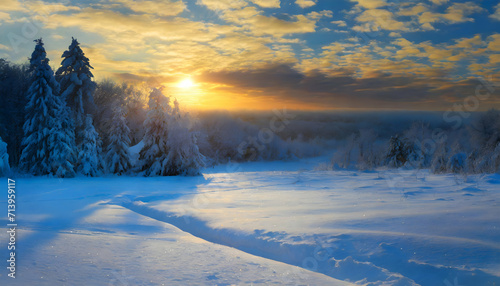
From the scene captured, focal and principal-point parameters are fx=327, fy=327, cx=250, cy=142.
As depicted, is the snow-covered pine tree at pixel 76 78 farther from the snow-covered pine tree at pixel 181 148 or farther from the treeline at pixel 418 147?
the treeline at pixel 418 147

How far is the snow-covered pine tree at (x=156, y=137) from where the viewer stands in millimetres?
22672

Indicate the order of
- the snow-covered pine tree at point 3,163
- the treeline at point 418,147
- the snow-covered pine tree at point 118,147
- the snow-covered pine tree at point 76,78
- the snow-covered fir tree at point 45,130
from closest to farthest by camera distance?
1. the treeline at point 418,147
2. the snow-covered pine tree at point 3,163
3. the snow-covered fir tree at point 45,130
4. the snow-covered pine tree at point 118,147
5. the snow-covered pine tree at point 76,78

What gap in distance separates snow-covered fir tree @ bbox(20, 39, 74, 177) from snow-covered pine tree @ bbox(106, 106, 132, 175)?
256cm

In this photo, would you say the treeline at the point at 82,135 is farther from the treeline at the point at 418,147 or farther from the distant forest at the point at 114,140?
the treeline at the point at 418,147

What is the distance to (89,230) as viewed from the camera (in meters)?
6.70

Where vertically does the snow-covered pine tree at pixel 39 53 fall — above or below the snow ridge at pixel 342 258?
above

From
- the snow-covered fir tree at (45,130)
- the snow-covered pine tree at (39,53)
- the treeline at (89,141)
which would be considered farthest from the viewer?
the snow-covered pine tree at (39,53)

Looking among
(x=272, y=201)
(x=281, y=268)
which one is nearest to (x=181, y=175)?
(x=272, y=201)

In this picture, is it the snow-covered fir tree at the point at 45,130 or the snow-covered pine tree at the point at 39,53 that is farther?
the snow-covered pine tree at the point at 39,53

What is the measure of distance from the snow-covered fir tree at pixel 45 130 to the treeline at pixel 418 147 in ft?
61.2

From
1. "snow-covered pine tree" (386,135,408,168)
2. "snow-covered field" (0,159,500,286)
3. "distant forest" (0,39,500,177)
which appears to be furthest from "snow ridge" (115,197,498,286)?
"snow-covered pine tree" (386,135,408,168)

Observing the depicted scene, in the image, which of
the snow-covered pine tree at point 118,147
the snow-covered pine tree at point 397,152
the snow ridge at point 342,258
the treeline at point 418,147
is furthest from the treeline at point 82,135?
the snow-covered pine tree at point 397,152

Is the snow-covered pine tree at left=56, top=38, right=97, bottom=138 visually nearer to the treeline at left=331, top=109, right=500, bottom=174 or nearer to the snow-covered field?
the snow-covered field

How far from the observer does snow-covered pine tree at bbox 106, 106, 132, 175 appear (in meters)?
23.8
